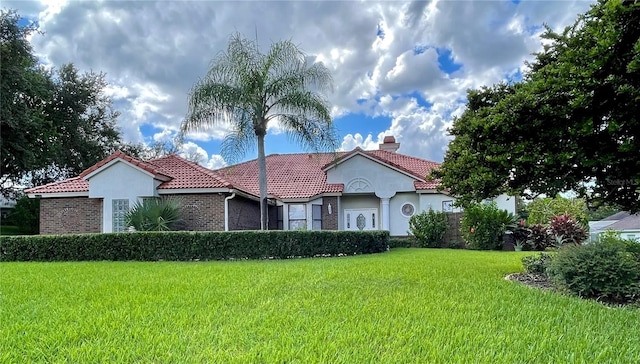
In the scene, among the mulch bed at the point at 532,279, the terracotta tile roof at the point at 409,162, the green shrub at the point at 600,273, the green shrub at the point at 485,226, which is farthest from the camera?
the terracotta tile roof at the point at 409,162

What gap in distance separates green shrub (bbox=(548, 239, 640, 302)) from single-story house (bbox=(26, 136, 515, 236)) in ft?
33.3

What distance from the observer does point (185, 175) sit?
19844 millimetres

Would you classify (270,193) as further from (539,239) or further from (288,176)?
(539,239)

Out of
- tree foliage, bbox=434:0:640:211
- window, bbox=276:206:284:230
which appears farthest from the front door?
tree foliage, bbox=434:0:640:211

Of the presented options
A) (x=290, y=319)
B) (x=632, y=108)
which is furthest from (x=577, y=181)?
(x=290, y=319)

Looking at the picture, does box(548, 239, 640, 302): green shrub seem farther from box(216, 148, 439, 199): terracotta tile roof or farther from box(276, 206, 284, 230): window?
box(276, 206, 284, 230): window

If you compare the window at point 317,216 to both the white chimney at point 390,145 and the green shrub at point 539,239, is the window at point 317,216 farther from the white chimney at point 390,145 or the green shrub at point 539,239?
the green shrub at point 539,239

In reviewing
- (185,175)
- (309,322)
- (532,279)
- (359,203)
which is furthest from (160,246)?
(359,203)

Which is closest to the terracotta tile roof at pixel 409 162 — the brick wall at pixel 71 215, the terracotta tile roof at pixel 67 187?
the brick wall at pixel 71 215

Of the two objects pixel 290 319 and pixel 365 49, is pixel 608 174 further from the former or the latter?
pixel 365 49

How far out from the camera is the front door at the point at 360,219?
84.8ft

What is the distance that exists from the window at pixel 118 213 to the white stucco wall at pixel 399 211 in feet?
45.8

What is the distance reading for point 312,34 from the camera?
57.8ft

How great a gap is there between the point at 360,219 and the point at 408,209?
9.49ft
